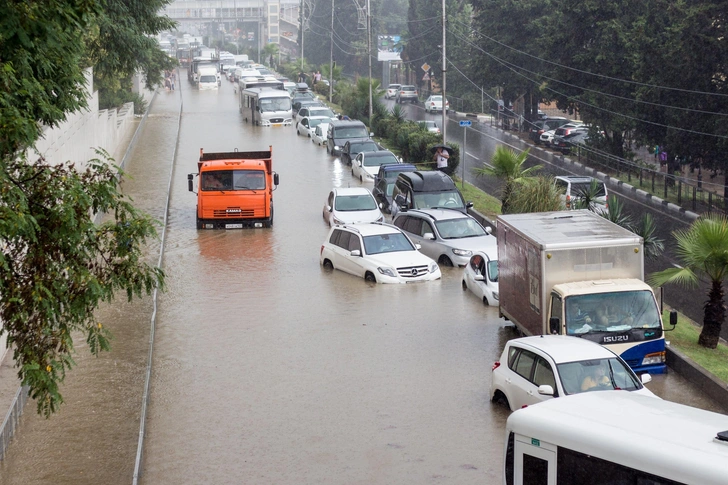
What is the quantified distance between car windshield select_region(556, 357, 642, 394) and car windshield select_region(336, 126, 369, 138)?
35.9 m

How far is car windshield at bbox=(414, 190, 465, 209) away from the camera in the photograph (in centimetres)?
3022

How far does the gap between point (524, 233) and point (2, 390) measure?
897 cm

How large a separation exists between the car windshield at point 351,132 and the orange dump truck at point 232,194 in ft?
59.1

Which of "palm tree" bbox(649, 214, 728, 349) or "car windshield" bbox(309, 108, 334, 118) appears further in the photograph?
"car windshield" bbox(309, 108, 334, 118)

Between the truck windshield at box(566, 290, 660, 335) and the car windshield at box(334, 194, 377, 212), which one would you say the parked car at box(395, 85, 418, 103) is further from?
the truck windshield at box(566, 290, 660, 335)

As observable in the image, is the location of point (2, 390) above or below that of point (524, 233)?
below

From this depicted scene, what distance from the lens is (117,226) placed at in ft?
32.4

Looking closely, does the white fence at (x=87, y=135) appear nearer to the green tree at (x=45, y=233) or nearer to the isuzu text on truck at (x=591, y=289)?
the green tree at (x=45, y=233)

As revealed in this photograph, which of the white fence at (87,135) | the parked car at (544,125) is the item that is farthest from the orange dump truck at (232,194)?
the parked car at (544,125)

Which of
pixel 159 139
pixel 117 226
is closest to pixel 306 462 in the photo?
pixel 117 226

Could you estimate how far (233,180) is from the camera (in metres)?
31.0

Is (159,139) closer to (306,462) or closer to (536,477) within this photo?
(306,462)

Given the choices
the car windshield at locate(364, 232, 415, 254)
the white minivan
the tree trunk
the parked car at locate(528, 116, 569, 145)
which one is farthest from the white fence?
the white minivan

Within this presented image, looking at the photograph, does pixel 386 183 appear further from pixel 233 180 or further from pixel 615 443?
pixel 615 443
